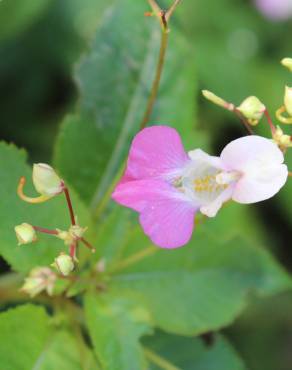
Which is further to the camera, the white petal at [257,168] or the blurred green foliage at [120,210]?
the blurred green foliage at [120,210]

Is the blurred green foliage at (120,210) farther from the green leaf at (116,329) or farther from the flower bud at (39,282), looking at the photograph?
the flower bud at (39,282)

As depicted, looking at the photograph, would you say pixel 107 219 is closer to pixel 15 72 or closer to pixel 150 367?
pixel 150 367

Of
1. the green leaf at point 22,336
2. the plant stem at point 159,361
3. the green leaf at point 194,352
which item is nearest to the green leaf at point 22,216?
the green leaf at point 22,336

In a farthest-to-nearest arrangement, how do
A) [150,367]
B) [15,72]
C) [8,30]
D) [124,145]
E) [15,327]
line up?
1. [15,72]
2. [8,30]
3. [124,145]
4. [150,367]
5. [15,327]

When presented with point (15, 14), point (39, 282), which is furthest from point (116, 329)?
point (15, 14)

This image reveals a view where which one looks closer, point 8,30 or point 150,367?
point 150,367

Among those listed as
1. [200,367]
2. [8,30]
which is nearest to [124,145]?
[200,367]

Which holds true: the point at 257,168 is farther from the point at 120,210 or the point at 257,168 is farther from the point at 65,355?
the point at 65,355
